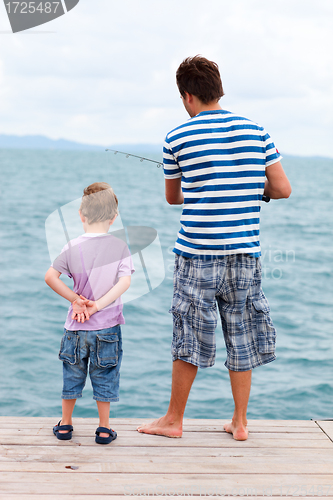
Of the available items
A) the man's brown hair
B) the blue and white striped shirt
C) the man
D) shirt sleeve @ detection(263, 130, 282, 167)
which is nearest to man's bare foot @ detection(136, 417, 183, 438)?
the man

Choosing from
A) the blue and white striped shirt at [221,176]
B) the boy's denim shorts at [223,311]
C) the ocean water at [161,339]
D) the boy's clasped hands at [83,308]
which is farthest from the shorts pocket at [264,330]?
the ocean water at [161,339]

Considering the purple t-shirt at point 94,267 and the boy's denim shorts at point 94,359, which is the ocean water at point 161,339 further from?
the boy's denim shorts at point 94,359

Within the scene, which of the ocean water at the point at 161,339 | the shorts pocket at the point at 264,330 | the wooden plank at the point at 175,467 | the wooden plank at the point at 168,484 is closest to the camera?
the wooden plank at the point at 168,484

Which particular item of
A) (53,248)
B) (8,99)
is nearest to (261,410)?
(53,248)

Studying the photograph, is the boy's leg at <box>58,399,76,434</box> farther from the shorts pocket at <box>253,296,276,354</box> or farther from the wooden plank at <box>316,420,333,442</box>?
the wooden plank at <box>316,420,333,442</box>

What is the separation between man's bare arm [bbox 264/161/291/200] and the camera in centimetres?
189

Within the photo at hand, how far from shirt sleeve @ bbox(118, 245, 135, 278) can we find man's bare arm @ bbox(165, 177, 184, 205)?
27cm

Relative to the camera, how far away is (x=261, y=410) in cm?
574

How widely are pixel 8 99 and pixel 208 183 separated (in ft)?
154

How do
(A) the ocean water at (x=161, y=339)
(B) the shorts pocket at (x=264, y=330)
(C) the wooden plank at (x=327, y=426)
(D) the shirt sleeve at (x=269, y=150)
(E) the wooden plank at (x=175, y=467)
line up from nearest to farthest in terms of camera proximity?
(E) the wooden plank at (x=175, y=467), (D) the shirt sleeve at (x=269, y=150), (B) the shorts pocket at (x=264, y=330), (C) the wooden plank at (x=327, y=426), (A) the ocean water at (x=161, y=339)

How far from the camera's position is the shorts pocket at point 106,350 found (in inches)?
75.3

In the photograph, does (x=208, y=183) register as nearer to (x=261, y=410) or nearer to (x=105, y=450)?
(x=105, y=450)

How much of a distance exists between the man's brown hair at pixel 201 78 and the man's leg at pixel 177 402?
1.02 metres

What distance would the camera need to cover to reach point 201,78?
1842 mm
